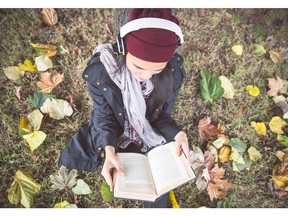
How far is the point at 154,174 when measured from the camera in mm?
1360

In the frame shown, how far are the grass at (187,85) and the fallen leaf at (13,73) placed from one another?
0.08ft

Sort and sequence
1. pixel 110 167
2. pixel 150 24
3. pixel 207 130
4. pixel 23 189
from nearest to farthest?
pixel 150 24, pixel 110 167, pixel 23 189, pixel 207 130

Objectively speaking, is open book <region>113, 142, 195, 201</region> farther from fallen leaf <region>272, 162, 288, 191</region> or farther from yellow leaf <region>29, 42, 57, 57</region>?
yellow leaf <region>29, 42, 57, 57</region>

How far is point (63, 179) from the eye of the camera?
163 centimetres

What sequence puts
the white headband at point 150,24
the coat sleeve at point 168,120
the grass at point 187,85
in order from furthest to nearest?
1. the grass at point 187,85
2. the coat sleeve at point 168,120
3. the white headband at point 150,24

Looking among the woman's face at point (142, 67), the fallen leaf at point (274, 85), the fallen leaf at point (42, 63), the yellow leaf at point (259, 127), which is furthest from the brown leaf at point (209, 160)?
the fallen leaf at point (42, 63)

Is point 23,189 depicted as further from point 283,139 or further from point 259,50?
point 259,50

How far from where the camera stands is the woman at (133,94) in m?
1.14

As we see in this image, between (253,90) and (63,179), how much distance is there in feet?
3.92

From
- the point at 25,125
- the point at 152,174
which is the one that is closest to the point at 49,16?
the point at 25,125

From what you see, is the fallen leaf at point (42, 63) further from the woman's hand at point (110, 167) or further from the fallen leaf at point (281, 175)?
the fallen leaf at point (281, 175)

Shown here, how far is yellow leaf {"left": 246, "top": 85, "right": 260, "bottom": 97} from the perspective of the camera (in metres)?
1.91

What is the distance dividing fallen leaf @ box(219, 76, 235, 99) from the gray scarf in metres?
0.54
